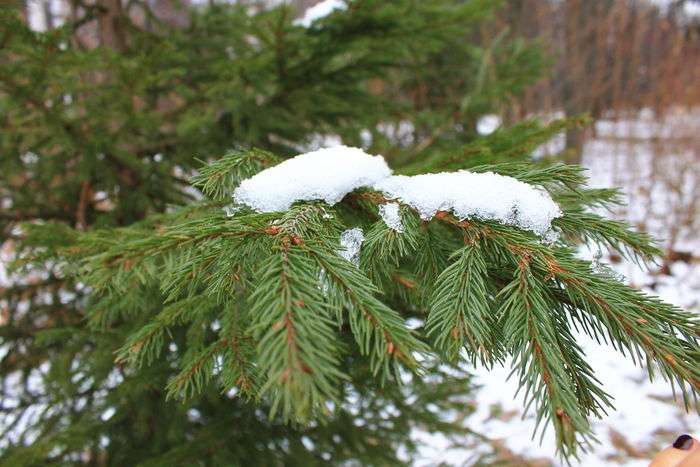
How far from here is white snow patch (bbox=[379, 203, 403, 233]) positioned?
819 mm

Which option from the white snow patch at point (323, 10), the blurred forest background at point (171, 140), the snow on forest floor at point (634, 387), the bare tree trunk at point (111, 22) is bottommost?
the snow on forest floor at point (634, 387)

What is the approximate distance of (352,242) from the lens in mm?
887

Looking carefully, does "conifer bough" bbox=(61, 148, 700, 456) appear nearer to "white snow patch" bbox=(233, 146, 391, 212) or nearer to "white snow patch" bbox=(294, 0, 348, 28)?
"white snow patch" bbox=(233, 146, 391, 212)

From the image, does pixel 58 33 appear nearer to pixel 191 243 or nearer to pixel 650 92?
pixel 191 243

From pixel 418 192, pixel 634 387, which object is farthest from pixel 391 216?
pixel 634 387

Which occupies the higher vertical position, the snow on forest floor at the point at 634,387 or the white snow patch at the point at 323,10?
the white snow patch at the point at 323,10

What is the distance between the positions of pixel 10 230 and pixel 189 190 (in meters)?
0.95

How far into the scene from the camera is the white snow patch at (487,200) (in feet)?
2.74

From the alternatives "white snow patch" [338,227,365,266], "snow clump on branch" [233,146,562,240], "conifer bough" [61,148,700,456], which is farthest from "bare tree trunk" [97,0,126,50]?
"white snow patch" [338,227,365,266]

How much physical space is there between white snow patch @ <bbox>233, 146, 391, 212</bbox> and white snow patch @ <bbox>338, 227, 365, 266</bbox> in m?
0.07

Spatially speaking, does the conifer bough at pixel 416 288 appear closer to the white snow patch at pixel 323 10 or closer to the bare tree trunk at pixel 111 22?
the white snow patch at pixel 323 10

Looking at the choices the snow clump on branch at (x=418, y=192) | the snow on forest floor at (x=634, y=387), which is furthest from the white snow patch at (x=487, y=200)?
the snow on forest floor at (x=634, y=387)

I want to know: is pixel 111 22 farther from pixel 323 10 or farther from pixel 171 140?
pixel 323 10

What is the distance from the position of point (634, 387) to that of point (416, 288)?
476 centimetres
